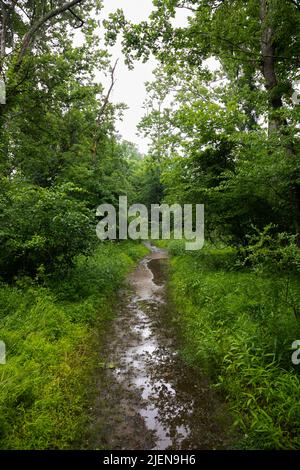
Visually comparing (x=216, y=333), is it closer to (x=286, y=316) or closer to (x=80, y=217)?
(x=286, y=316)

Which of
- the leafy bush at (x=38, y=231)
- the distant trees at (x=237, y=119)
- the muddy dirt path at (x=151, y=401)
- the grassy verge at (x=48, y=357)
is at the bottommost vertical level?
the muddy dirt path at (x=151, y=401)

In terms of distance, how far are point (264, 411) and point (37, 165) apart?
1625 cm

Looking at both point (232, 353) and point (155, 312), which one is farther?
point (155, 312)

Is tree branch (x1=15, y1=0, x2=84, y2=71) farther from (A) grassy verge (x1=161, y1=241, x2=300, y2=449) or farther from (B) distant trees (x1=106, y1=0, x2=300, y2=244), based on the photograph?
(A) grassy verge (x1=161, y1=241, x2=300, y2=449)


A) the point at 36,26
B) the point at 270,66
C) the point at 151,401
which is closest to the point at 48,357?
the point at 151,401

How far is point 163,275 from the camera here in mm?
13305

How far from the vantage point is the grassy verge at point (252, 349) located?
3.40 meters

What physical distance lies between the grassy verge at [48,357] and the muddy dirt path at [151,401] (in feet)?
1.24

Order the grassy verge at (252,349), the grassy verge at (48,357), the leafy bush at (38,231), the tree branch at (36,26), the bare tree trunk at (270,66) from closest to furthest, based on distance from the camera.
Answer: the grassy verge at (252,349) < the grassy verge at (48,357) < the leafy bush at (38,231) < the tree branch at (36,26) < the bare tree trunk at (270,66)

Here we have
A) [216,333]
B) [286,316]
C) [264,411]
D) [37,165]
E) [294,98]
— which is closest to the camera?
[264,411]

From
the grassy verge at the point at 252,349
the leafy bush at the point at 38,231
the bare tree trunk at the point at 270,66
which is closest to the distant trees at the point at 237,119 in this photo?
the bare tree trunk at the point at 270,66

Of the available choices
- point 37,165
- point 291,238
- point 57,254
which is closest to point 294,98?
point 291,238

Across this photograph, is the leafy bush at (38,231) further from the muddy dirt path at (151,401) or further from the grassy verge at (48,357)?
the muddy dirt path at (151,401)
